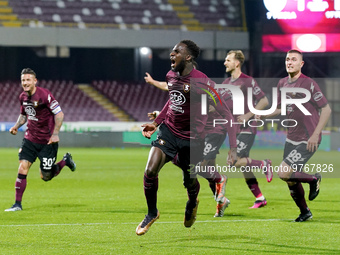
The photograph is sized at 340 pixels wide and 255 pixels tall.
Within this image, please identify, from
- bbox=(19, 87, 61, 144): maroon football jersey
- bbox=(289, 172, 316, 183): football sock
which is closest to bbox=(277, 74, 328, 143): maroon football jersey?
bbox=(289, 172, 316, 183): football sock

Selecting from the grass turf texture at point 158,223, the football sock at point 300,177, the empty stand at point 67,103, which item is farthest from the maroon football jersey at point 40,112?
the empty stand at point 67,103

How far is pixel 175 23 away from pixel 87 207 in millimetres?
28235

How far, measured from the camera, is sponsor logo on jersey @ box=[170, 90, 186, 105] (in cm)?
704

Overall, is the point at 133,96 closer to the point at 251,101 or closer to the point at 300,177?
the point at 251,101

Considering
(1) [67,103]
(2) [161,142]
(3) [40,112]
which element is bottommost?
(1) [67,103]

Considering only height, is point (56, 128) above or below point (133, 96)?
above

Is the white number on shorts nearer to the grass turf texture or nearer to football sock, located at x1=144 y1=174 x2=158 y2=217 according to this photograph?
the grass turf texture

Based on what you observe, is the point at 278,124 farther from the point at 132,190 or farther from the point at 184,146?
the point at 184,146

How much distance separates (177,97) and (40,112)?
3706 mm

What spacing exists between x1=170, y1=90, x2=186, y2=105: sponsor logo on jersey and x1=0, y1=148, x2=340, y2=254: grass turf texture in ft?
4.54

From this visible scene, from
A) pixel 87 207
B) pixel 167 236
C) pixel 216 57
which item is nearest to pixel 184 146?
pixel 167 236

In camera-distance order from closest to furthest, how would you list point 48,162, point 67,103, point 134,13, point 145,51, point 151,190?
point 151,190 → point 48,162 → point 67,103 → point 134,13 → point 145,51

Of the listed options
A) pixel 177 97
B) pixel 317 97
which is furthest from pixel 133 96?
pixel 177 97

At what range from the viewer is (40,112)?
10195mm
